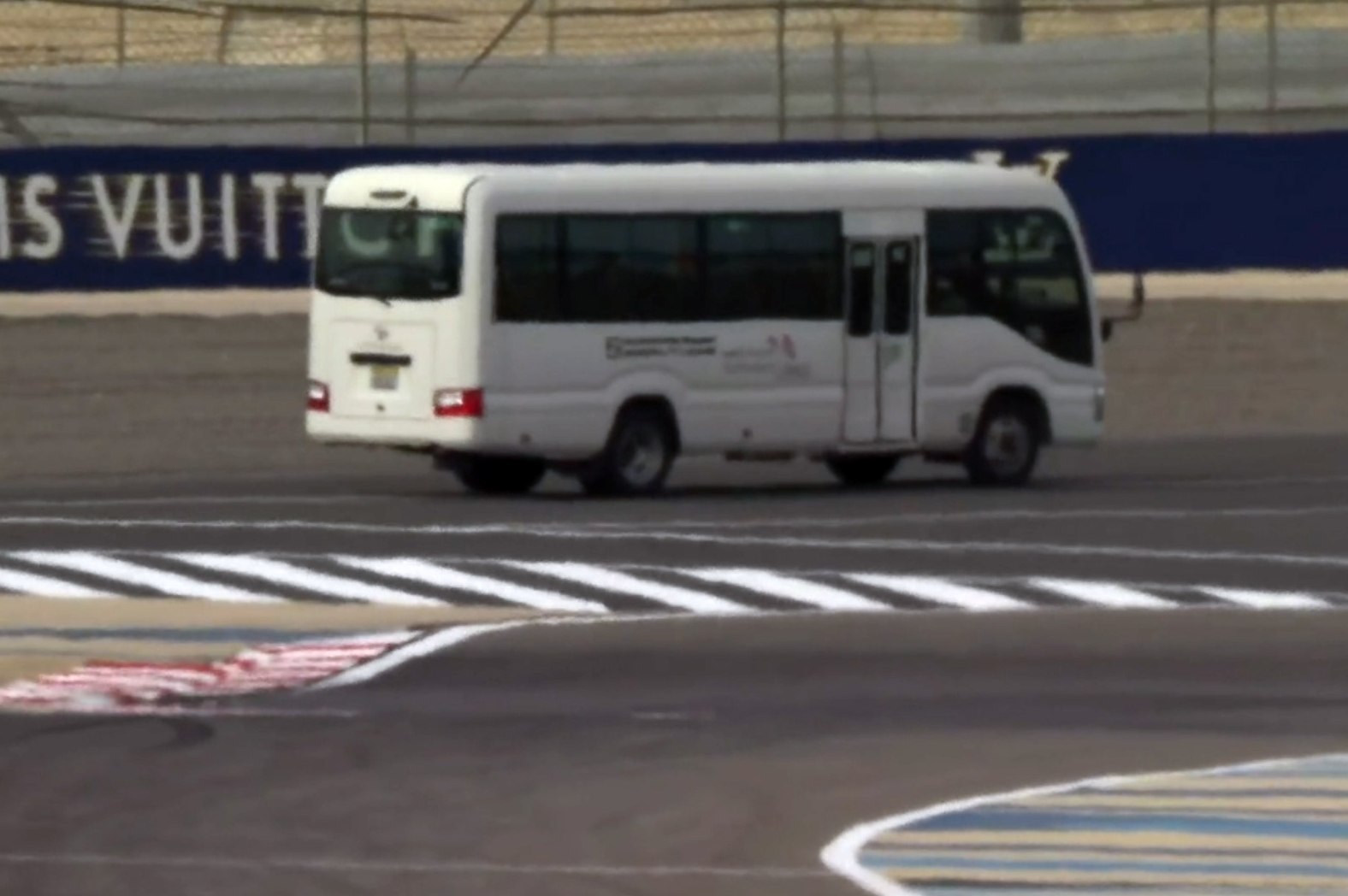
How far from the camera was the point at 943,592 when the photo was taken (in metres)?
22.3

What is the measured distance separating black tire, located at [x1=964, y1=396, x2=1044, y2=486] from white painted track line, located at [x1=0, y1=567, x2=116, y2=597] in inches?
354

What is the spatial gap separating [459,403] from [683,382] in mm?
1741

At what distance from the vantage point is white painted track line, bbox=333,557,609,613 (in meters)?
21.7

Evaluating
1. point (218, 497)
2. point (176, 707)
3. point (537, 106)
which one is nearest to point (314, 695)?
point (176, 707)

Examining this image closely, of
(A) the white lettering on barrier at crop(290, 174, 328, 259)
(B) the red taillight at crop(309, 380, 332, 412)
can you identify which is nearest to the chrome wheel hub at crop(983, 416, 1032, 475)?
(B) the red taillight at crop(309, 380, 332, 412)

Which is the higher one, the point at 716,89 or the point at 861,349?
the point at 716,89

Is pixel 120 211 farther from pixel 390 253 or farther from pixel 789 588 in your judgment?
pixel 789 588

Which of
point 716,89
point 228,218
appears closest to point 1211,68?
point 716,89

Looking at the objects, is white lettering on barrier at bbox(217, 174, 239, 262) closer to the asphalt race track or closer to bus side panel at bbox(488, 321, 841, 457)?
the asphalt race track

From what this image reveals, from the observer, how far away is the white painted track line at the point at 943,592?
2153 centimetres

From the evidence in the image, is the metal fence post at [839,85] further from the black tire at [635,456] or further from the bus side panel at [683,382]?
the black tire at [635,456]

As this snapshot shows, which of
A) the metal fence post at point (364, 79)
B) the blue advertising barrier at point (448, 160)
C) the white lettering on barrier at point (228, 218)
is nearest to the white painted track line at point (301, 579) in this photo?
the blue advertising barrier at point (448, 160)

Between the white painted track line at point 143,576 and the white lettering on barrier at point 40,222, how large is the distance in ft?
35.4

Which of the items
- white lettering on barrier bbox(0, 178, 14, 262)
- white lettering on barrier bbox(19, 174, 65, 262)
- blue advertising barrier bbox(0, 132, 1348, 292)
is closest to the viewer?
white lettering on barrier bbox(0, 178, 14, 262)
